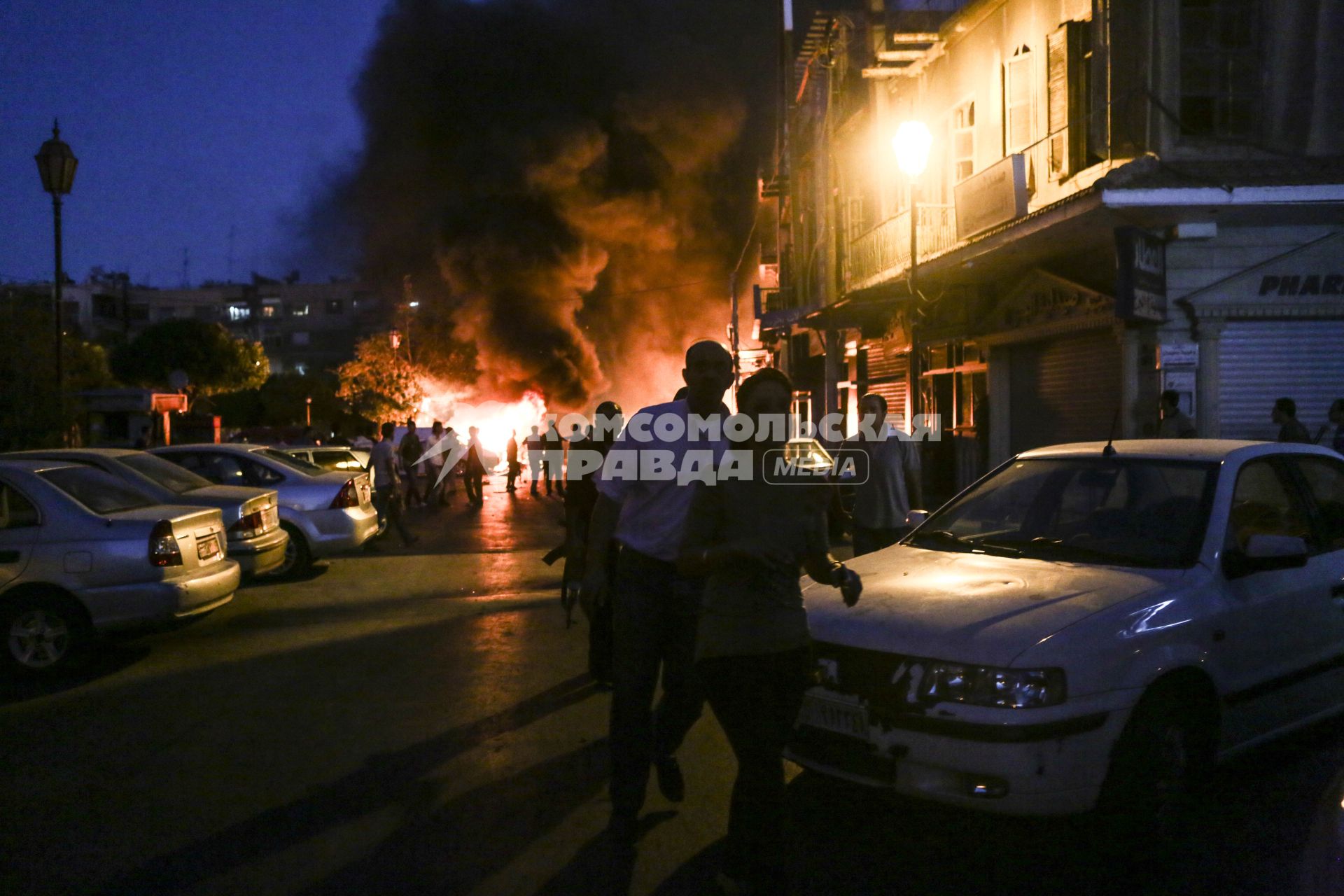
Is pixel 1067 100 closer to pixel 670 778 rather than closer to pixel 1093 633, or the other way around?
pixel 1093 633

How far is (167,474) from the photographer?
9.23 meters

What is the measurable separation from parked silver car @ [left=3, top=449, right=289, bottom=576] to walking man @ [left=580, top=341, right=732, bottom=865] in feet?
17.5

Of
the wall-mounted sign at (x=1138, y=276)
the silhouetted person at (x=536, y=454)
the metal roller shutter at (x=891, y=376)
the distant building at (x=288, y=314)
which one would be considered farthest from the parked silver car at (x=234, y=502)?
the distant building at (x=288, y=314)

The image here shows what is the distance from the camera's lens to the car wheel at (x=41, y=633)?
6.44 metres

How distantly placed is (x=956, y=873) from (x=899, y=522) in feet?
13.0

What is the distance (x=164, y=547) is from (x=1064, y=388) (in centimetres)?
1055

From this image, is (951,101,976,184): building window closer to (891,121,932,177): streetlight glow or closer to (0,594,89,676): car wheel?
(891,121,932,177): streetlight glow

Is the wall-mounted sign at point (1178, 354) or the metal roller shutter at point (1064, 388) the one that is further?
the metal roller shutter at point (1064, 388)

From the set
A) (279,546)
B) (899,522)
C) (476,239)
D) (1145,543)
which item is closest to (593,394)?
(476,239)

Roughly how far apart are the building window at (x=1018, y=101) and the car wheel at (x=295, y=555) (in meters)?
10.1

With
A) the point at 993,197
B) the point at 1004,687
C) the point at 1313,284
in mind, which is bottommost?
the point at 1004,687

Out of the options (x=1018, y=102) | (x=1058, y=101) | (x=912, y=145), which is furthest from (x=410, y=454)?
(x=1058, y=101)

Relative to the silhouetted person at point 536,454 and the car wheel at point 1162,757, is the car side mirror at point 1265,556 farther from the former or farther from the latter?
the silhouetted person at point 536,454

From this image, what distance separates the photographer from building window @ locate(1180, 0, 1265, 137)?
11625mm
